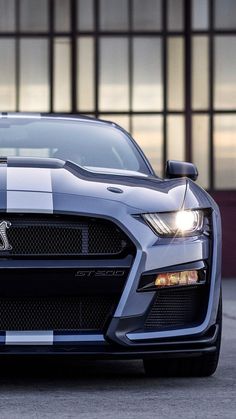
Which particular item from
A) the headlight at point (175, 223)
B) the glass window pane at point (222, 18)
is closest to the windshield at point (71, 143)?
the headlight at point (175, 223)

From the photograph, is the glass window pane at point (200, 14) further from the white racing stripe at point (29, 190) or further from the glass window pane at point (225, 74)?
the white racing stripe at point (29, 190)

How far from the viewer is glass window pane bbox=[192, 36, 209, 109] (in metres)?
18.9

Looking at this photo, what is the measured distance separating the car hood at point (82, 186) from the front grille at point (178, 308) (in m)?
0.42

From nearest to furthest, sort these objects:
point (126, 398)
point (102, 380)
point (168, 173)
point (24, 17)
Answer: point (126, 398), point (102, 380), point (168, 173), point (24, 17)

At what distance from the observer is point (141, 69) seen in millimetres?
18984

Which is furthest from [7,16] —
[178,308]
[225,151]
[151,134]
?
[178,308]

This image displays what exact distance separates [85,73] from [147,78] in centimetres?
82

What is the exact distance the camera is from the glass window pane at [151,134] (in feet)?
61.9

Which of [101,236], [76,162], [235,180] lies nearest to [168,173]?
[76,162]

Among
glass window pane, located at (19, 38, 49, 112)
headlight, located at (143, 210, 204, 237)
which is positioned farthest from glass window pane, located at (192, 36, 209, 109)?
headlight, located at (143, 210, 204, 237)

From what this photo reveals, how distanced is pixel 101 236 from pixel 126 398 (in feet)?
2.53

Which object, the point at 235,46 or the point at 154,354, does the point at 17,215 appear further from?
the point at 235,46

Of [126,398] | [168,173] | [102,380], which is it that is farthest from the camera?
[168,173]

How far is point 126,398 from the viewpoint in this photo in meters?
6.68
